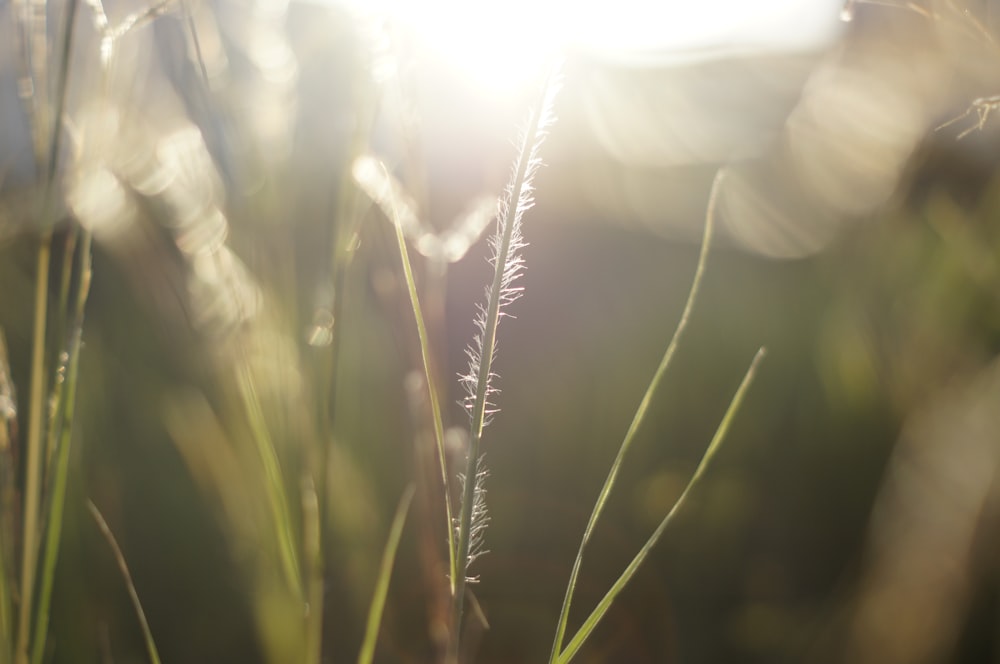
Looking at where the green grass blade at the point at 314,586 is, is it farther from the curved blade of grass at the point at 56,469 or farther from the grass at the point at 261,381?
the curved blade of grass at the point at 56,469

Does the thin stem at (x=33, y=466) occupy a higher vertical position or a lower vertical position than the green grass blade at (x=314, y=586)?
higher

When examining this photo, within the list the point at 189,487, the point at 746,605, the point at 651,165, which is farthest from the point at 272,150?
the point at 651,165

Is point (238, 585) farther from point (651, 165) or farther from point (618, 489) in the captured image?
point (651, 165)

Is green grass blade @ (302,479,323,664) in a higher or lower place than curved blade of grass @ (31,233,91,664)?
lower

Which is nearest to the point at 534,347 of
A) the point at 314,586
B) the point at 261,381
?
the point at 261,381

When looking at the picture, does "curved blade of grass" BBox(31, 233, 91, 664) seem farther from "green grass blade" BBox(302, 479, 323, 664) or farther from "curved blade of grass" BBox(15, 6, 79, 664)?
"green grass blade" BBox(302, 479, 323, 664)

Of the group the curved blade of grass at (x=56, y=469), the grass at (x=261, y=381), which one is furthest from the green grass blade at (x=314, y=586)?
the curved blade of grass at (x=56, y=469)

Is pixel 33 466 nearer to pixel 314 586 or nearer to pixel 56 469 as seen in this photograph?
pixel 56 469

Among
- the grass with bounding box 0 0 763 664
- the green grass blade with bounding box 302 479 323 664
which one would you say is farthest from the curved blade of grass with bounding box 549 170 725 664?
the green grass blade with bounding box 302 479 323 664
